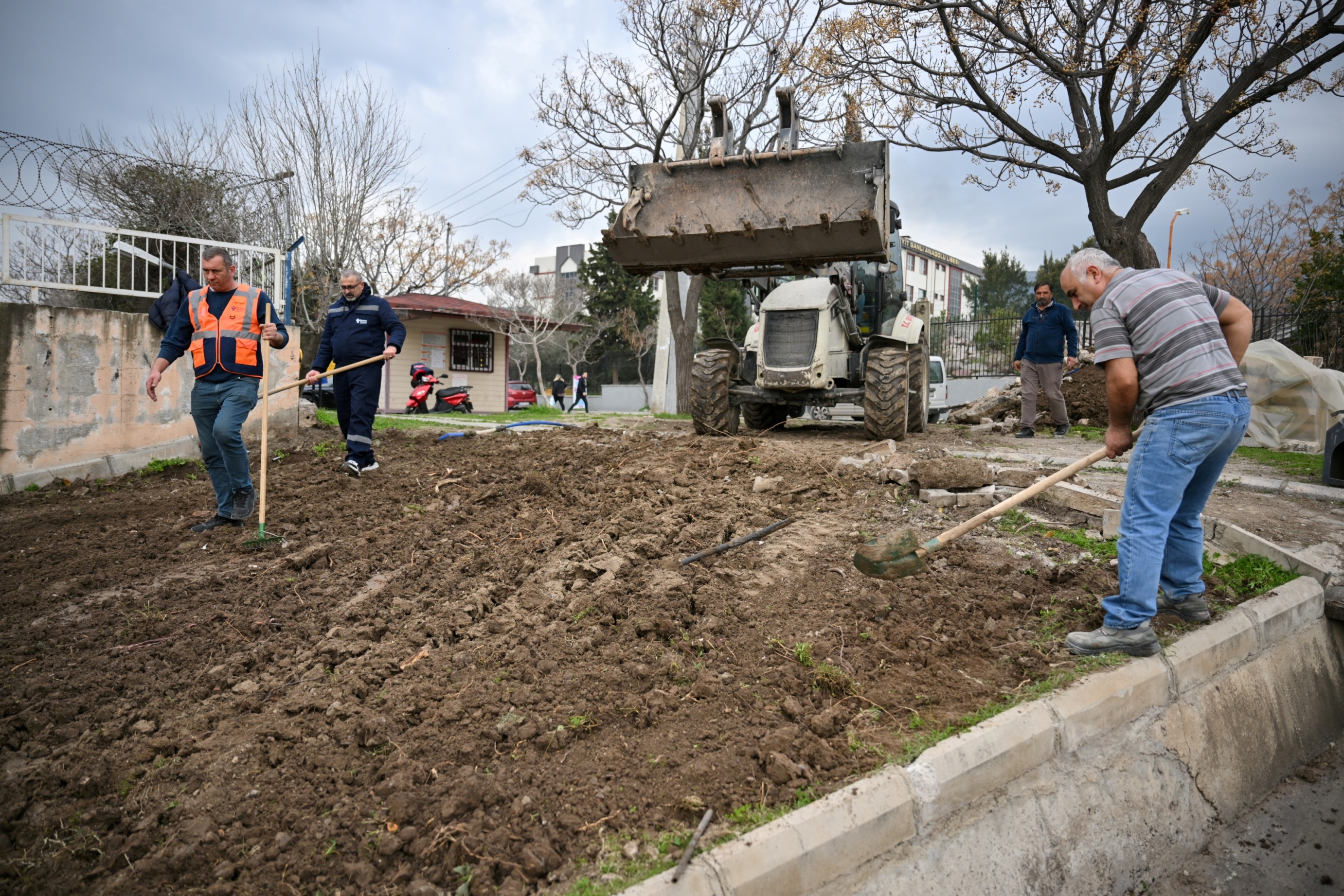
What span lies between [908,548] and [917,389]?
665 cm

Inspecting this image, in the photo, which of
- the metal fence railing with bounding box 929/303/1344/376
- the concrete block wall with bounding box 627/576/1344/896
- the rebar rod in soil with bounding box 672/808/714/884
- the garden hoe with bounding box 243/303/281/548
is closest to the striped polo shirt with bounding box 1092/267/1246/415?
the concrete block wall with bounding box 627/576/1344/896

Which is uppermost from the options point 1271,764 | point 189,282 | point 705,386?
point 189,282

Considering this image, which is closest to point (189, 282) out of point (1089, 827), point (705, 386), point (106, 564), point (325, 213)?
point (106, 564)

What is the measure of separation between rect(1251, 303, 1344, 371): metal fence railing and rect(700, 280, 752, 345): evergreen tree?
20.3 metres

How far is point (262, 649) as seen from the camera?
3.44 m

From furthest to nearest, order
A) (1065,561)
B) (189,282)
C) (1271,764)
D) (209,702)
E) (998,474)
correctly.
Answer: (189,282) → (998,474) → (1065,561) → (1271,764) → (209,702)

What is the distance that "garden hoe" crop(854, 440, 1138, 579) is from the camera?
347cm

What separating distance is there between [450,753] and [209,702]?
3.79 ft

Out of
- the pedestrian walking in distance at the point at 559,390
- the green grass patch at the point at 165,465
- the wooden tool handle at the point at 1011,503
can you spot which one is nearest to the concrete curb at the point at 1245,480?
the wooden tool handle at the point at 1011,503

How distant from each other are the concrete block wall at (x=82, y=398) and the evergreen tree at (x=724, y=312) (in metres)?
26.8

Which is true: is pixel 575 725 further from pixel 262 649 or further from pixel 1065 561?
pixel 1065 561

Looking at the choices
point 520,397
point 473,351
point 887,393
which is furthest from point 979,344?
point 473,351

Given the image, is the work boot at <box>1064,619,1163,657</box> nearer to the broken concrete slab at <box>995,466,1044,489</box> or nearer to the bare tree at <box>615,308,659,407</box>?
the broken concrete slab at <box>995,466,1044,489</box>

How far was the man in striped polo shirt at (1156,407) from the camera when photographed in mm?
3105
